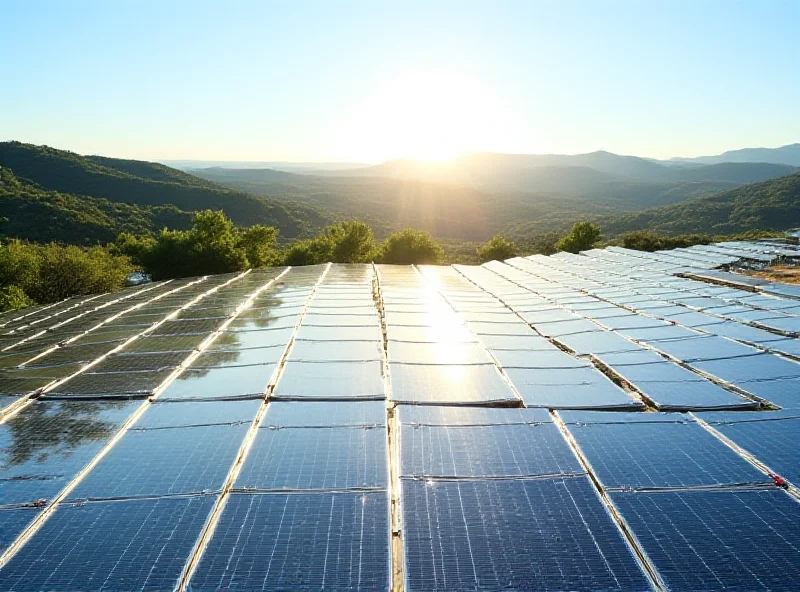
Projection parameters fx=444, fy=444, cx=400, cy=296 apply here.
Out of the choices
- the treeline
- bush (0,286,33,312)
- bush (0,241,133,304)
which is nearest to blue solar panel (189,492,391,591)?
bush (0,286,33,312)

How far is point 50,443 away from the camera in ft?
23.5

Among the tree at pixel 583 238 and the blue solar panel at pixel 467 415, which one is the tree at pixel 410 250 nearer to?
the tree at pixel 583 238

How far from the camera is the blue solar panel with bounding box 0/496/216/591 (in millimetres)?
4520

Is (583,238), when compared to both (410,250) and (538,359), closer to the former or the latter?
(410,250)

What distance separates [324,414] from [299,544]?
9.91 ft

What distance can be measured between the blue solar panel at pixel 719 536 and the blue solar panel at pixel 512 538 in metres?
0.39

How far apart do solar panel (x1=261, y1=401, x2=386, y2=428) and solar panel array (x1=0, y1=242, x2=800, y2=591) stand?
0.17 feet

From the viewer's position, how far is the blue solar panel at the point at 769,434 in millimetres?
6461

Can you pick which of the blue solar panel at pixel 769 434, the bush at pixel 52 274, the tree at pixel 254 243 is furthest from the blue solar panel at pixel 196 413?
the tree at pixel 254 243

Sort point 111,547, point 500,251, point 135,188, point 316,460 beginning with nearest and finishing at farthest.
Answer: point 111,547
point 316,460
point 500,251
point 135,188

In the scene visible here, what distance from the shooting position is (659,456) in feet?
21.9

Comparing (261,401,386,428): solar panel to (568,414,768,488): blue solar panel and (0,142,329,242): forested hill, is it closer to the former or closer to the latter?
(568,414,768,488): blue solar panel

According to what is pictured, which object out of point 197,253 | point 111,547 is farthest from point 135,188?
point 111,547

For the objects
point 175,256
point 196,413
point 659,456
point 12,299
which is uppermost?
point 659,456
